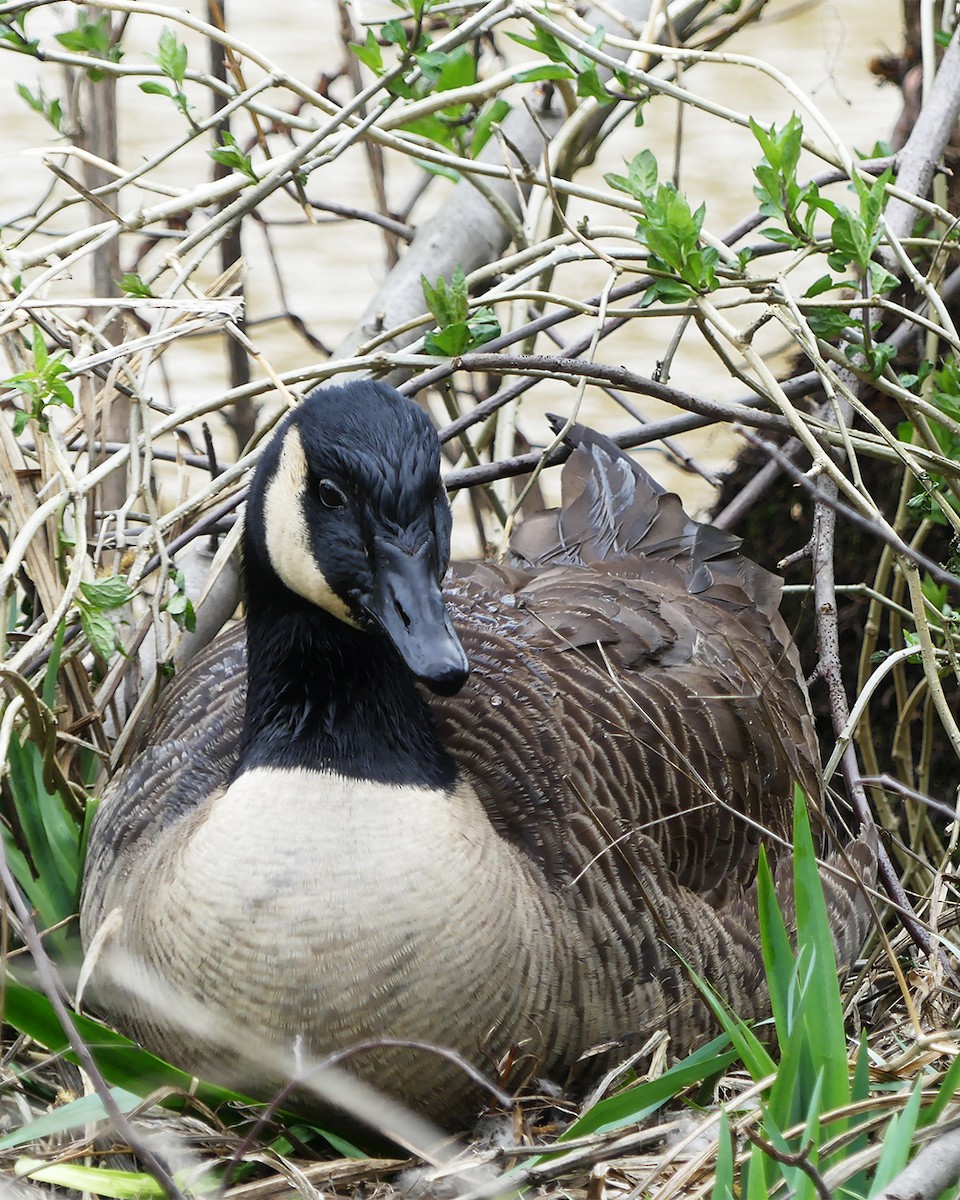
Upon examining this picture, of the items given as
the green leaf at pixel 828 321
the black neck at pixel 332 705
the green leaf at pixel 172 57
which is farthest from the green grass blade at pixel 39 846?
the green leaf at pixel 828 321

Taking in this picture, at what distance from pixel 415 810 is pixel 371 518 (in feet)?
1.61

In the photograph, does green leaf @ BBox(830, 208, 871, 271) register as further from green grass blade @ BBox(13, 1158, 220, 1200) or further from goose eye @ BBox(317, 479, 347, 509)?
green grass blade @ BBox(13, 1158, 220, 1200)

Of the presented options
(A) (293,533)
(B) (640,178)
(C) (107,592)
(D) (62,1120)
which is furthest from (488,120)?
(D) (62,1120)

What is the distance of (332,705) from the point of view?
8.16ft

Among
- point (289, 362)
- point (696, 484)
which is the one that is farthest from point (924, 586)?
point (289, 362)

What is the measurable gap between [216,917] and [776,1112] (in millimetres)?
931

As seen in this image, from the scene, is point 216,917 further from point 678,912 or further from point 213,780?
point 678,912

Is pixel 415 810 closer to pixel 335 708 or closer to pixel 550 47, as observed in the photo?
pixel 335 708

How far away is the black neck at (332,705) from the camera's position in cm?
244

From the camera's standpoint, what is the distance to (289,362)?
6.54 metres

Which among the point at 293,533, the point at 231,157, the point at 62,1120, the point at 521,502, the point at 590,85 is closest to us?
the point at 62,1120

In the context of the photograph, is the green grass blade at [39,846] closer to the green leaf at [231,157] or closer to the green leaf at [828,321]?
the green leaf at [231,157]

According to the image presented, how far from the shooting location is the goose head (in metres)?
2.20

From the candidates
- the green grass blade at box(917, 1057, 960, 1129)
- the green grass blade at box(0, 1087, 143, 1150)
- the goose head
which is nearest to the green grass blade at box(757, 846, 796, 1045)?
the green grass blade at box(917, 1057, 960, 1129)
